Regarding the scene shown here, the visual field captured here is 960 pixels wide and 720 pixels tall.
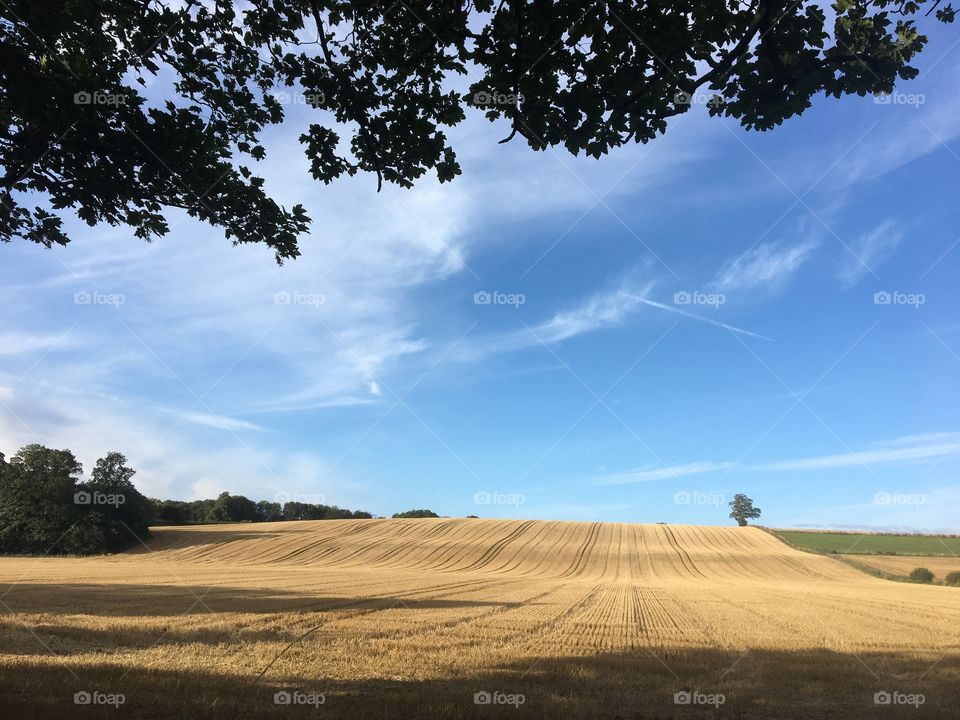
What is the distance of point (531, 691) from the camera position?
32.1ft

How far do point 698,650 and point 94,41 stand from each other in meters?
18.3

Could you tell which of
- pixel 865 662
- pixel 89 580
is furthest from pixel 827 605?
pixel 89 580

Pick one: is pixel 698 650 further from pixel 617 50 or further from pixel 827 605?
pixel 827 605

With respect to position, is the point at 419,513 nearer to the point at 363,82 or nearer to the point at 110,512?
the point at 110,512

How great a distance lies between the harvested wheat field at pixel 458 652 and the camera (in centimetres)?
897

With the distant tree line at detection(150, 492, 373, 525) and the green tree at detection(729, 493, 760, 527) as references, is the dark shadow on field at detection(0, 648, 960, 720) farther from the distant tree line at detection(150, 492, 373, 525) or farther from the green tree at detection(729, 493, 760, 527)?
the green tree at detection(729, 493, 760, 527)

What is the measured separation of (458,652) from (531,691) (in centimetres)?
429

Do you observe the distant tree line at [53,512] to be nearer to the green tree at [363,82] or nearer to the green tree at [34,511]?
A: the green tree at [34,511]

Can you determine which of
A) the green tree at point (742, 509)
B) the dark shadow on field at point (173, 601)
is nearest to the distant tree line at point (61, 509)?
the dark shadow on field at point (173, 601)

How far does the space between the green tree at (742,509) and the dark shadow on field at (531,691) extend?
489 feet

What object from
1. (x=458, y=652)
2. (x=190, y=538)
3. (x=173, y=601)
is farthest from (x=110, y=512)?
(x=458, y=652)

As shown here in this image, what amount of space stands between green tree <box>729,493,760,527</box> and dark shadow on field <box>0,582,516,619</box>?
458 feet

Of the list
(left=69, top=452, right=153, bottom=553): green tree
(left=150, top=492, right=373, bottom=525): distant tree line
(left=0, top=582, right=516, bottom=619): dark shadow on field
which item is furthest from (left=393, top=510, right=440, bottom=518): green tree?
(left=0, top=582, right=516, bottom=619): dark shadow on field

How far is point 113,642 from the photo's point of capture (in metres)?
14.2
